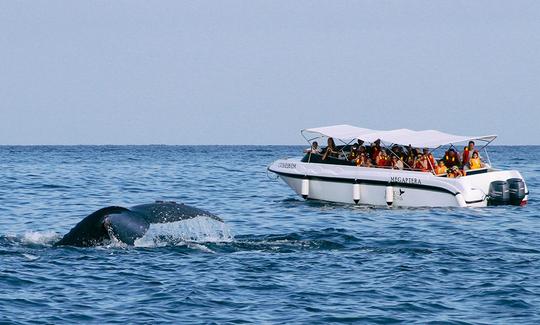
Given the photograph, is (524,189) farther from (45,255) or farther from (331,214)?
(45,255)

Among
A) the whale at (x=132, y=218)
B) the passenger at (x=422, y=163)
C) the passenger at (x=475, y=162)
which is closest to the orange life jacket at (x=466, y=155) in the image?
the passenger at (x=475, y=162)

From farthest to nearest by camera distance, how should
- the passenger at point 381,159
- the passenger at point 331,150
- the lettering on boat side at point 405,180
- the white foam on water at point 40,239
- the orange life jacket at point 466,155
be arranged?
the passenger at point 331,150
the passenger at point 381,159
the orange life jacket at point 466,155
the lettering on boat side at point 405,180
the white foam on water at point 40,239

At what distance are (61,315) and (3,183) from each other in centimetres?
3277

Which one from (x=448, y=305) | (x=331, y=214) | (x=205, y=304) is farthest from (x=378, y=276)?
(x=331, y=214)

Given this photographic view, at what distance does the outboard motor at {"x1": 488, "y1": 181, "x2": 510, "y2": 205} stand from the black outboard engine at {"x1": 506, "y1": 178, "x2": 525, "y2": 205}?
205mm

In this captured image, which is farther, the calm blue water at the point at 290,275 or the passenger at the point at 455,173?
the passenger at the point at 455,173

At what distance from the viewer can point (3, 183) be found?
44844mm

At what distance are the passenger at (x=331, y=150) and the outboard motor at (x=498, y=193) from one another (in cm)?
548

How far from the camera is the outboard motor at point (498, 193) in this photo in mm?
31719

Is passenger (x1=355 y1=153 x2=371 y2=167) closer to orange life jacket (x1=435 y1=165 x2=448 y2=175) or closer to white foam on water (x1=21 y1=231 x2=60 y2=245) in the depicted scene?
orange life jacket (x1=435 y1=165 x2=448 y2=175)

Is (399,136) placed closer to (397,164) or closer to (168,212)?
(397,164)

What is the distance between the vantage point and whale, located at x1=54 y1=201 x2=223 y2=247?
15.8 m

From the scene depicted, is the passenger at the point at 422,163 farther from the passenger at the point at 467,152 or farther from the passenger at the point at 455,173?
the passenger at the point at 467,152

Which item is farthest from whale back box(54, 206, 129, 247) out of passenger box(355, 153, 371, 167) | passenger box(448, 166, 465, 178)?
passenger box(448, 166, 465, 178)
